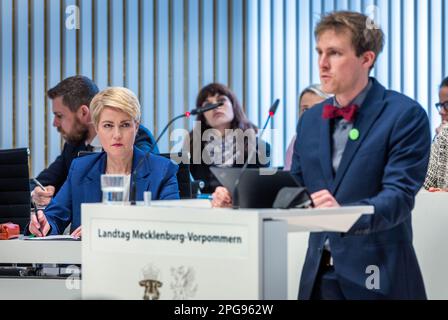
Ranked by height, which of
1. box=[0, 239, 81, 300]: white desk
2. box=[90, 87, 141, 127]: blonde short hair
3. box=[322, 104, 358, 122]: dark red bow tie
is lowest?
box=[0, 239, 81, 300]: white desk

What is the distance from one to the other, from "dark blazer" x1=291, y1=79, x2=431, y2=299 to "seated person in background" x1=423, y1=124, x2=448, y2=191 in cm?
157

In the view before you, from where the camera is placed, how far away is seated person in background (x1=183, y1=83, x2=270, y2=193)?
18.9 feet

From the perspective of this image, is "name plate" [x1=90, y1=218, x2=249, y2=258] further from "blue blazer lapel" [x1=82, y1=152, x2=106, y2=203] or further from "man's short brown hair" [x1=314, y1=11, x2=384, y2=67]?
"blue blazer lapel" [x1=82, y1=152, x2=106, y2=203]

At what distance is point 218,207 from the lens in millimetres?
2312

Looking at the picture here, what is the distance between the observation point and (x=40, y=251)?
3.40m

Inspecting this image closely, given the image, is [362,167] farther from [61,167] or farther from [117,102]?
[61,167]

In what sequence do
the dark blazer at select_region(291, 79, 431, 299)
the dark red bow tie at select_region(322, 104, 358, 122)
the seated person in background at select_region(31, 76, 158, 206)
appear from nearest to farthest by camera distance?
the dark blazer at select_region(291, 79, 431, 299) → the dark red bow tie at select_region(322, 104, 358, 122) → the seated person in background at select_region(31, 76, 158, 206)

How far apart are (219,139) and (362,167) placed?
11.4 ft

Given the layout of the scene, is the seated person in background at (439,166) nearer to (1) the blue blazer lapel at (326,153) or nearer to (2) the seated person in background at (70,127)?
(1) the blue blazer lapel at (326,153)

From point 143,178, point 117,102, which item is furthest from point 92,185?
point 117,102

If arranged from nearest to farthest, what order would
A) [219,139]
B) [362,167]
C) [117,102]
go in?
[362,167], [117,102], [219,139]

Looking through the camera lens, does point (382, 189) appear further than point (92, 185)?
No

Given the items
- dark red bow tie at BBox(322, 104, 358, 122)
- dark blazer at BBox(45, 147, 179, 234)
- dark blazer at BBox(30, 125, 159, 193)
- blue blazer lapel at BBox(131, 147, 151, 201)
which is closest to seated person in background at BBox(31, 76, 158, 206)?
dark blazer at BBox(30, 125, 159, 193)
